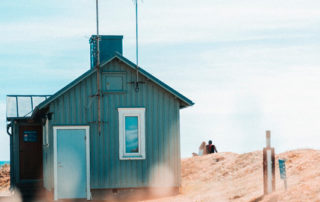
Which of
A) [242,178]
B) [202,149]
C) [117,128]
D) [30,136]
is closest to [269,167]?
[117,128]

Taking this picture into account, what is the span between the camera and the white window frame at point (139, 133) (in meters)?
22.0

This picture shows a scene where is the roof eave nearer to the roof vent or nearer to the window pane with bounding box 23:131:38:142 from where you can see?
the roof vent

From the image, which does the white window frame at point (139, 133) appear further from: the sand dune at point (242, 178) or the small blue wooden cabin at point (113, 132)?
the sand dune at point (242, 178)

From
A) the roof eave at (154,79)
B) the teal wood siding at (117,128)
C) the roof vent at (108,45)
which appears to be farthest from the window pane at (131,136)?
the roof vent at (108,45)

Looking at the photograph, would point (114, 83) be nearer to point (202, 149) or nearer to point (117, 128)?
point (117, 128)

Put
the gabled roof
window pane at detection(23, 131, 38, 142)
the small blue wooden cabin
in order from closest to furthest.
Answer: the gabled roof
the small blue wooden cabin
window pane at detection(23, 131, 38, 142)

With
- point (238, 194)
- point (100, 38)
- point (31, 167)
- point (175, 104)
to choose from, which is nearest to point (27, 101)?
point (31, 167)

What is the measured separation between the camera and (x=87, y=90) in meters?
22.0

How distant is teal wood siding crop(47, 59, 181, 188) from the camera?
71.9ft

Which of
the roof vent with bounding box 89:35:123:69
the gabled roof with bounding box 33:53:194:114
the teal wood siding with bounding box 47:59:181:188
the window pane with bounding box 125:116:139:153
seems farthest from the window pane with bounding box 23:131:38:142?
the window pane with bounding box 125:116:139:153

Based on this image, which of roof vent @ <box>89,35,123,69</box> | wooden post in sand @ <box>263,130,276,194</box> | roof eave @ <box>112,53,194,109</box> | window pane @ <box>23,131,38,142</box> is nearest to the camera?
wooden post in sand @ <box>263,130,276,194</box>

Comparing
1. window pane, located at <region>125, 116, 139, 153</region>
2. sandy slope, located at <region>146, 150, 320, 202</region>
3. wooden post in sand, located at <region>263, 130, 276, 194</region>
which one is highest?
window pane, located at <region>125, 116, 139, 153</region>

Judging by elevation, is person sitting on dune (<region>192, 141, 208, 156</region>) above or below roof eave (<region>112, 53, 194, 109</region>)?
below

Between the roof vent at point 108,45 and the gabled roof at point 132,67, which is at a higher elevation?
the roof vent at point 108,45
